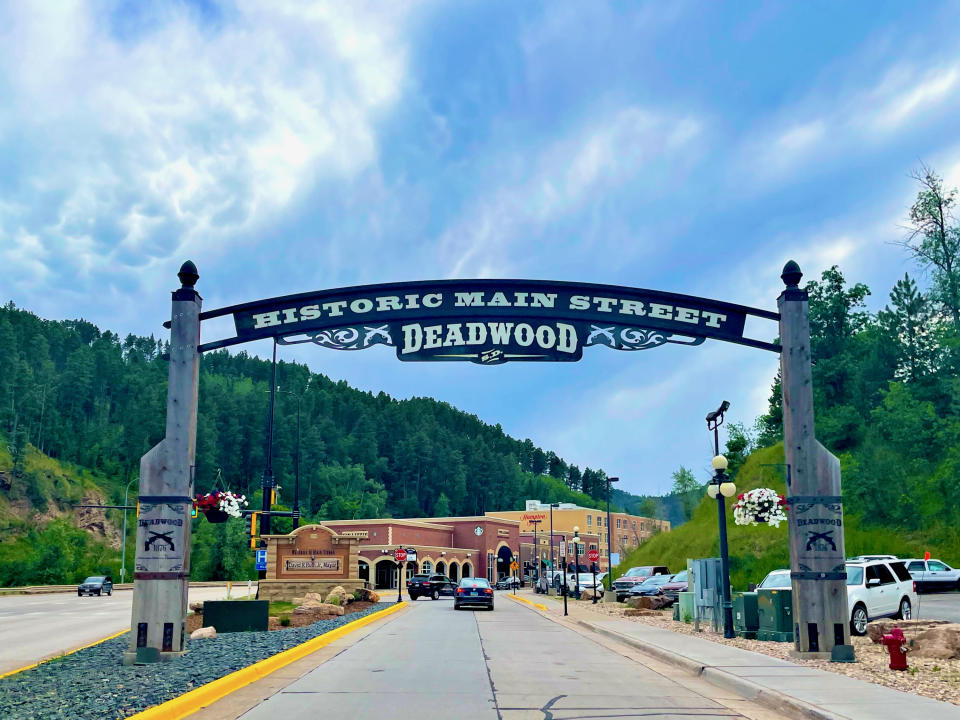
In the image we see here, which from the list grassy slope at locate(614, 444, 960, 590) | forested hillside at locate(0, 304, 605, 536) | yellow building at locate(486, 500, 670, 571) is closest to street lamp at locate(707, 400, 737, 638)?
grassy slope at locate(614, 444, 960, 590)

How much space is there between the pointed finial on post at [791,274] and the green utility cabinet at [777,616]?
296 inches

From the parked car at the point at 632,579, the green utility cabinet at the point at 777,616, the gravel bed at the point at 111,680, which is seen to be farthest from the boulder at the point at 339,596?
the parked car at the point at 632,579

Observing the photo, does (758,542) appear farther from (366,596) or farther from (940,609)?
(940,609)

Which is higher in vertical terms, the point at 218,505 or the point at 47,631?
the point at 218,505

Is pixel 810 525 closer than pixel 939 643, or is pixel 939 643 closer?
pixel 810 525

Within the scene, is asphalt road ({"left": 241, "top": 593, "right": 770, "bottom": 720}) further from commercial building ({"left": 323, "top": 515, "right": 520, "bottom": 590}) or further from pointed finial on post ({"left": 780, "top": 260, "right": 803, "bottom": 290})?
commercial building ({"left": 323, "top": 515, "right": 520, "bottom": 590})

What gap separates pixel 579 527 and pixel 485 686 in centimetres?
14725

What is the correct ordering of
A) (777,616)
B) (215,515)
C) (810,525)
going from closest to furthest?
(810,525) < (215,515) < (777,616)

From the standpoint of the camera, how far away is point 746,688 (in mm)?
11805

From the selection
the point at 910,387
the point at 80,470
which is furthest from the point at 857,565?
the point at 80,470

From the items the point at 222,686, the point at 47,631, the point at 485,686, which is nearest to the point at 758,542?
the point at 47,631

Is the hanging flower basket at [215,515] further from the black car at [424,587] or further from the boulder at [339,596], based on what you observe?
the black car at [424,587]

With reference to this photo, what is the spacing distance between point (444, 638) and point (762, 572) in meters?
45.3

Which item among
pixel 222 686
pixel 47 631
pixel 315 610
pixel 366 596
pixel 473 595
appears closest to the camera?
pixel 222 686
